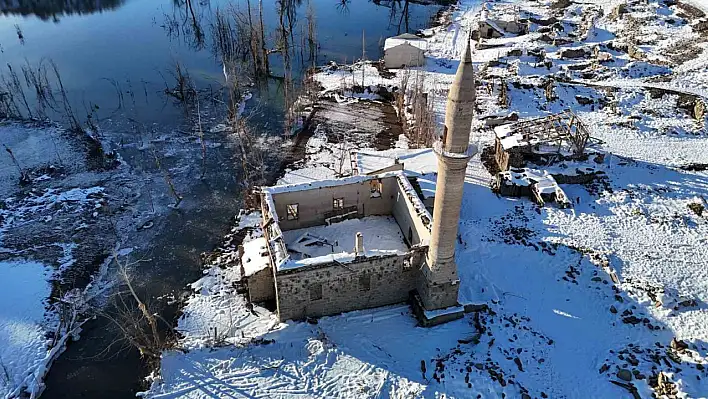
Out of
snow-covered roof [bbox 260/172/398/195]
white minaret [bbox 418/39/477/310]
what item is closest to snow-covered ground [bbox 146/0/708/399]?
white minaret [bbox 418/39/477/310]

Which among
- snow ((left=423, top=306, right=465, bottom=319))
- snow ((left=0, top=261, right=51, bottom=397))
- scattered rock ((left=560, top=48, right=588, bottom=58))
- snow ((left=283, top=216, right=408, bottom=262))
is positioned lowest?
snow ((left=0, top=261, right=51, bottom=397))

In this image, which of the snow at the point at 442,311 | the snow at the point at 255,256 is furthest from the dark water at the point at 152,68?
the snow at the point at 442,311

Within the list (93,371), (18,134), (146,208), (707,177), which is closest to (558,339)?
(707,177)

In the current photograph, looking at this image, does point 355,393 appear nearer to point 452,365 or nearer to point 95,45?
point 452,365

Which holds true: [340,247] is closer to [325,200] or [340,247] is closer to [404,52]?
[325,200]

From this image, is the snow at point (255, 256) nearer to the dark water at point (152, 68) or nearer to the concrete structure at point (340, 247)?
the concrete structure at point (340, 247)

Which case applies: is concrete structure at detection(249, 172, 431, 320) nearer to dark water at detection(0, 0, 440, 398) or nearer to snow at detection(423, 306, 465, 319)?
snow at detection(423, 306, 465, 319)

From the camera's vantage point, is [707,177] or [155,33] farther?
[155,33]
